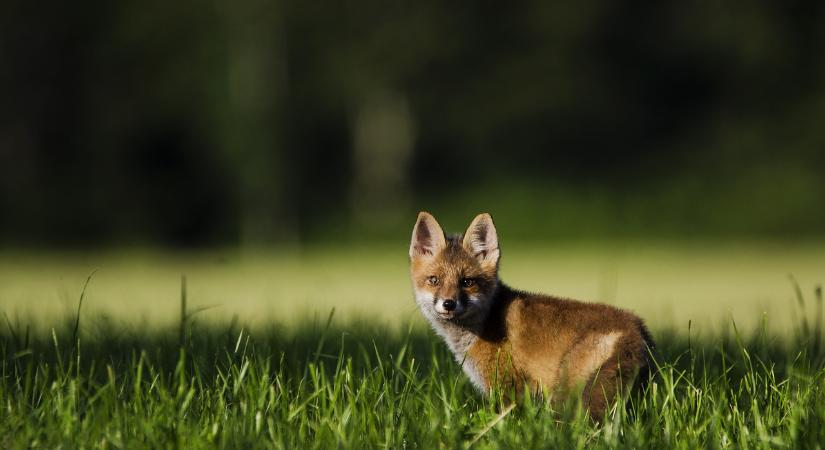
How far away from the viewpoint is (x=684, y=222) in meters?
30.8

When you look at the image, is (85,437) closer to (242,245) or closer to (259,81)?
(242,245)

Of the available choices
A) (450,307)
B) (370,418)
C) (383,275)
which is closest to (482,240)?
(450,307)

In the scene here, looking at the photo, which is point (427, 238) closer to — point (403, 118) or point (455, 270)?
point (455, 270)

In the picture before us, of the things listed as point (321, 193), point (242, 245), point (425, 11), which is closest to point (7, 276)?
point (242, 245)

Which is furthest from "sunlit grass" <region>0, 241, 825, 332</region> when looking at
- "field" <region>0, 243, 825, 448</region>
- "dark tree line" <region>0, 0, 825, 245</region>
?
"dark tree line" <region>0, 0, 825, 245</region>

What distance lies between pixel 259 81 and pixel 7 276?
1541cm

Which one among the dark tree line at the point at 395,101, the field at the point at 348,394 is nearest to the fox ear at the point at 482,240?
the field at the point at 348,394

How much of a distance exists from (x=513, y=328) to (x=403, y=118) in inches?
1227

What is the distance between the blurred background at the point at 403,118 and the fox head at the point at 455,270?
2554 centimetres

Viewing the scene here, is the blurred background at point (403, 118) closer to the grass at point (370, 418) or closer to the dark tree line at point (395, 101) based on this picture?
the dark tree line at point (395, 101)

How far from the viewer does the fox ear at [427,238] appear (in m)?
5.33

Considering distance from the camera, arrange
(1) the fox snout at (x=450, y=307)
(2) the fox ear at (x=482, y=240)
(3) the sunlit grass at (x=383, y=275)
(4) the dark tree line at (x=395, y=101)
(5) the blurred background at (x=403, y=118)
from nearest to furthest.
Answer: (1) the fox snout at (x=450, y=307)
(2) the fox ear at (x=482, y=240)
(3) the sunlit grass at (x=383, y=275)
(5) the blurred background at (x=403, y=118)
(4) the dark tree line at (x=395, y=101)

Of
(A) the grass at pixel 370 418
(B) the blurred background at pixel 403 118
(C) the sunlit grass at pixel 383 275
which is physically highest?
(B) the blurred background at pixel 403 118

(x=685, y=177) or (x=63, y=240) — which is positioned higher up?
(x=685, y=177)
